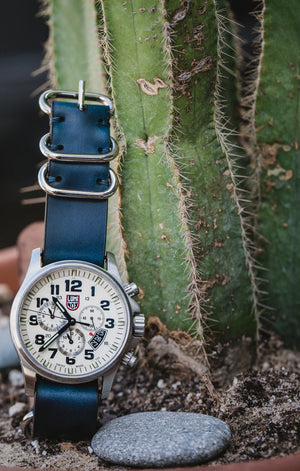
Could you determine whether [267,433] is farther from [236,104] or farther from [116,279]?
[236,104]

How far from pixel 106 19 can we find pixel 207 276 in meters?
0.49

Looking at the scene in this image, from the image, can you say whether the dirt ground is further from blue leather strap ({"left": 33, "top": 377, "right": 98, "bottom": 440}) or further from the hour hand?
the hour hand

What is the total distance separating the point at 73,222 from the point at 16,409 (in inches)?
17.2

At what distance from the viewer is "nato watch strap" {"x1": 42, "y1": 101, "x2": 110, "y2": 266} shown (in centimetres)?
95

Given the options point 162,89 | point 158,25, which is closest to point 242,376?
point 162,89

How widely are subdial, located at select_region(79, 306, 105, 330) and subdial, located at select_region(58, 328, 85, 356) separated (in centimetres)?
2

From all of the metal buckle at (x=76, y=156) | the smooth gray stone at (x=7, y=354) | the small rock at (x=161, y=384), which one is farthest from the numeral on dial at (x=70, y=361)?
the smooth gray stone at (x=7, y=354)

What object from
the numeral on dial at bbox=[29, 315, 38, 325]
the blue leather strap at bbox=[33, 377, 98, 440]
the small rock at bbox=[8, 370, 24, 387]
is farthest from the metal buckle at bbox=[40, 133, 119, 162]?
the small rock at bbox=[8, 370, 24, 387]

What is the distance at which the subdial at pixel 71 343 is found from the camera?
0.94 m

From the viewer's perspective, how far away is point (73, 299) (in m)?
0.94

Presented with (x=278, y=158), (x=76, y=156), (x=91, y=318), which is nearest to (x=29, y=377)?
(x=91, y=318)

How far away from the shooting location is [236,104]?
47.8 inches

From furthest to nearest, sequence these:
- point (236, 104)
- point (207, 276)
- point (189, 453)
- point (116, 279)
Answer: point (236, 104)
point (207, 276)
point (116, 279)
point (189, 453)

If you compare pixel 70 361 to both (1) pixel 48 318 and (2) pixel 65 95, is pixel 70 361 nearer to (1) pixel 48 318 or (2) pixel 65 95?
(1) pixel 48 318
